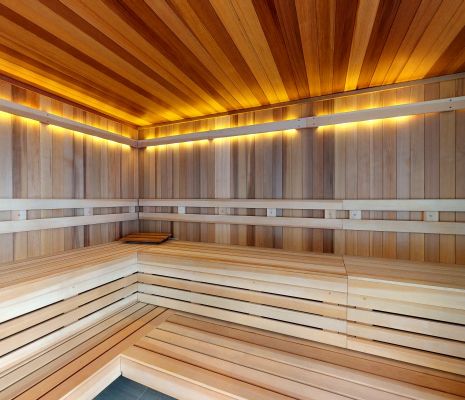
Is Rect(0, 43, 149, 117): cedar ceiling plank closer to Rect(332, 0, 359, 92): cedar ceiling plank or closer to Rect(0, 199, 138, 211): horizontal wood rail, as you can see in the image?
Rect(0, 199, 138, 211): horizontal wood rail

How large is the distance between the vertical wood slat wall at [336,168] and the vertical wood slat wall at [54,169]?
24.2 inches

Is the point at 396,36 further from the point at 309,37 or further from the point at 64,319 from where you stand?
the point at 64,319

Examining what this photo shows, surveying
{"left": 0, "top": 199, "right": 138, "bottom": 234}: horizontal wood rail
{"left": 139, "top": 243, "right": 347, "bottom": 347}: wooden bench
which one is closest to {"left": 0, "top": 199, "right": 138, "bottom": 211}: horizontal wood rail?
{"left": 0, "top": 199, "right": 138, "bottom": 234}: horizontal wood rail

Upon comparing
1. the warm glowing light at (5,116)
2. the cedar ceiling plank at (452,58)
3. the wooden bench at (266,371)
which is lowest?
the wooden bench at (266,371)

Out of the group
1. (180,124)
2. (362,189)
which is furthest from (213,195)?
(362,189)

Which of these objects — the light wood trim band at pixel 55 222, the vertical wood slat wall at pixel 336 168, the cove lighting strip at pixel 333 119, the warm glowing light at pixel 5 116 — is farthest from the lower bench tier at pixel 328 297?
the warm glowing light at pixel 5 116

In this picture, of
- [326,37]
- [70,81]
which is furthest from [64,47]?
[326,37]

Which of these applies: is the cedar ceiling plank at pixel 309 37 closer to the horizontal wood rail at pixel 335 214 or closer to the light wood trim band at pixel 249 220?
the horizontal wood rail at pixel 335 214

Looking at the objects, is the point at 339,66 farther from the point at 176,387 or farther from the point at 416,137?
the point at 176,387

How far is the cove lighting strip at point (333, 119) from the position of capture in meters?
1.80

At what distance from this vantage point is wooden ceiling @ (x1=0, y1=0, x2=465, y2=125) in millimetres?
1229

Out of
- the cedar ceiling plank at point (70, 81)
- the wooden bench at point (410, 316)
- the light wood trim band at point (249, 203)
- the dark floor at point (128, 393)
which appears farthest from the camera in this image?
the light wood trim band at point (249, 203)

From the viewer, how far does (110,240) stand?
2.65m

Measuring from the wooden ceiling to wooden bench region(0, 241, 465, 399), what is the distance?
1506mm
